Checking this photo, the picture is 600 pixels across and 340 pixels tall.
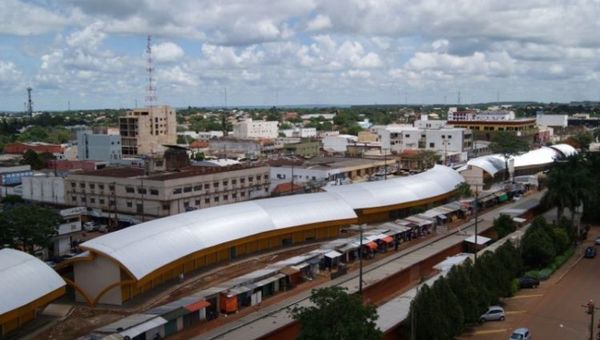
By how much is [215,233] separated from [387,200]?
1633cm

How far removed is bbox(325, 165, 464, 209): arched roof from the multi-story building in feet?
38.4

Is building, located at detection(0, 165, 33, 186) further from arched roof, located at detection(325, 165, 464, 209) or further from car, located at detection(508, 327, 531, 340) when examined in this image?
car, located at detection(508, 327, 531, 340)

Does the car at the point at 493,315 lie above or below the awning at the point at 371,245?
below

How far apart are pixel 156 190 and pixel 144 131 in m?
48.1

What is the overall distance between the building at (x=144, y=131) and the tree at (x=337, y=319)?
2965 inches

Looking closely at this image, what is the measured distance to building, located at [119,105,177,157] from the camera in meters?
92.4

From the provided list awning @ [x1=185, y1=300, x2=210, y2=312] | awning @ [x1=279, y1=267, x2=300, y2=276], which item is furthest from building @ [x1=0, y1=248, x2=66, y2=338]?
awning @ [x1=279, y1=267, x2=300, y2=276]

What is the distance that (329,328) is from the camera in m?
17.3

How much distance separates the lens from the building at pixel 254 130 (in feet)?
395

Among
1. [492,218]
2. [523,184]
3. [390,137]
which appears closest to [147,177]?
[492,218]

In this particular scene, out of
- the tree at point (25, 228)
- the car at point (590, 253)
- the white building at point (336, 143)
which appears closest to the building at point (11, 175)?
the tree at point (25, 228)

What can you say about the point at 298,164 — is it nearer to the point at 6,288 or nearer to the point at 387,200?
the point at 387,200

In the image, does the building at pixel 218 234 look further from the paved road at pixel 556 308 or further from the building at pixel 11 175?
the building at pixel 11 175

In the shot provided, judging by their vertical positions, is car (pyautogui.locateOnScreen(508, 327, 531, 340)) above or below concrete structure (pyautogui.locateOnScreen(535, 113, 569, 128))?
below
